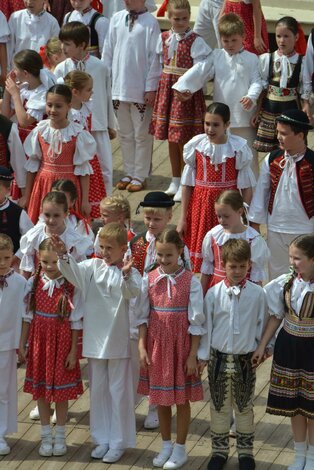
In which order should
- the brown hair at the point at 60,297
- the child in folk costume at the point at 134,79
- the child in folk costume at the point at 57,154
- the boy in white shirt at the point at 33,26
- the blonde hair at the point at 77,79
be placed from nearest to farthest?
1. the brown hair at the point at 60,297
2. the child in folk costume at the point at 57,154
3. the blonde hair at the point at 77,79
4. the child in folk costume at the point at 134,79
5. the boy in white shirt at the point at 33,26

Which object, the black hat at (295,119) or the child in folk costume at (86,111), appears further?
the child in folk costume at (86,111)

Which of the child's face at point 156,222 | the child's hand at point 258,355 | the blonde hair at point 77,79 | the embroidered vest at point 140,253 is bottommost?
the child's hand at point 258,355

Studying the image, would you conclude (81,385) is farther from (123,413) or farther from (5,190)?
(5,190)

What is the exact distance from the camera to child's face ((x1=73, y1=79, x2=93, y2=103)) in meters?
10.5

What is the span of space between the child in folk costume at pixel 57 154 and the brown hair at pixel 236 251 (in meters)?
2.23

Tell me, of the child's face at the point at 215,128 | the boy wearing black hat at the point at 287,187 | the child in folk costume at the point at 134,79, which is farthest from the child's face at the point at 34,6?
the boy wearing black hat at the point at 287,187

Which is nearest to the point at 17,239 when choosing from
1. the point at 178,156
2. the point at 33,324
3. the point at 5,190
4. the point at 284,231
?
the point at 5,190

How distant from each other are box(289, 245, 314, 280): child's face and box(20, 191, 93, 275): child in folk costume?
58.4 inches

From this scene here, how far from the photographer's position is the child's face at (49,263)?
335 inches

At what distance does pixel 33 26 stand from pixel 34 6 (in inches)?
8.1

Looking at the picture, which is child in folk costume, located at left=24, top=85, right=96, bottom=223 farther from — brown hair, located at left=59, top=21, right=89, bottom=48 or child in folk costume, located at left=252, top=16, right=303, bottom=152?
child in folk costume, located at left=252, top=16, right=303, bottom=152

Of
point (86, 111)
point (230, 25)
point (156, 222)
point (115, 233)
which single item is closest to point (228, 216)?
point (156, 222)

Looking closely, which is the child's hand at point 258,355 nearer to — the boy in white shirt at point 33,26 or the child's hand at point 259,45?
the child's hand at point 259,45

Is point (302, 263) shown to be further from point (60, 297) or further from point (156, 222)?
point (60, 297)
